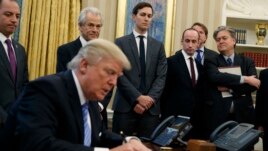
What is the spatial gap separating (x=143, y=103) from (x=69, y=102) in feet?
6.16

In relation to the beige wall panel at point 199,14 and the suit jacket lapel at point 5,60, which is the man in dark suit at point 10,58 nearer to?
the suit jacket lapel at point 5,60

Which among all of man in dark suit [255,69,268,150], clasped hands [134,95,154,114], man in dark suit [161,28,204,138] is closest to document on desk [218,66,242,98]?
man in dark suit [161,28,204,138]

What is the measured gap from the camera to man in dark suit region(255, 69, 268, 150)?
12.9ft

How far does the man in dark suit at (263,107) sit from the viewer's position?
12.9 feet

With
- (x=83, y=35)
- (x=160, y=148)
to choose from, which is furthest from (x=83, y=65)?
(x=83, y=35)

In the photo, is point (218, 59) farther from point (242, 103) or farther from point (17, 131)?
point (17, 131)

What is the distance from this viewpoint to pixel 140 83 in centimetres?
377

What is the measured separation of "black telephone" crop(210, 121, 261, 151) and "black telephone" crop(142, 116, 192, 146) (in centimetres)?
18

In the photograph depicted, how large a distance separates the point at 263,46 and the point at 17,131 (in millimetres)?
4407

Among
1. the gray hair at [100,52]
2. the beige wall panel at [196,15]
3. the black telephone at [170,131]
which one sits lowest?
the black telephone at [170,131]

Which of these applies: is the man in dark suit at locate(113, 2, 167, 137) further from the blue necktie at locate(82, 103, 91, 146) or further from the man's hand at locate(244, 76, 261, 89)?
the blue necktie at locate(82, 103, 91, 146)

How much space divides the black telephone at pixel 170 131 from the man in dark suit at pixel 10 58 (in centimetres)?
117

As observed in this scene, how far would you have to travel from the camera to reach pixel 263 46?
5391 mm

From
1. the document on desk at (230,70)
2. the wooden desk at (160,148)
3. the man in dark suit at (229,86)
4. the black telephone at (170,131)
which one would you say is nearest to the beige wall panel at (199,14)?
the man in dark suit at (229,86)
